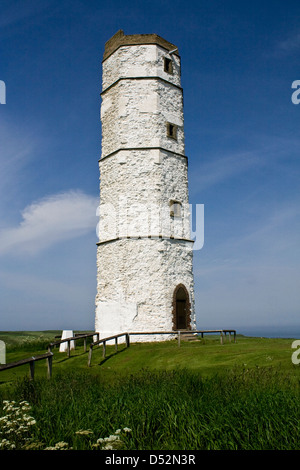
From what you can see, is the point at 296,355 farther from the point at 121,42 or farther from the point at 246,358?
the point at 121,42

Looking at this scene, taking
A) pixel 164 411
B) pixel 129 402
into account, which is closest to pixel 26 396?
pixel 129 402

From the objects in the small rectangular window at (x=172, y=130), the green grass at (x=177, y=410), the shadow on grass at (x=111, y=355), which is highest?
the small rectangular window at (x=172, y=130)

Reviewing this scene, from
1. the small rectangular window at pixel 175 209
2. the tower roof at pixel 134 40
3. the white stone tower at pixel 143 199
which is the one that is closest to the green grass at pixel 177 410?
the white stone tower at pixel 143 199

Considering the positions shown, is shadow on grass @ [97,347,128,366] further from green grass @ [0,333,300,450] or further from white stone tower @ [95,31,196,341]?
green grass @ [0,333,300,450]

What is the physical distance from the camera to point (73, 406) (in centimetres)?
690

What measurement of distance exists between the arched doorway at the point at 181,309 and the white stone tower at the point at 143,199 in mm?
57

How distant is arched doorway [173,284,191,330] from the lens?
21797mm

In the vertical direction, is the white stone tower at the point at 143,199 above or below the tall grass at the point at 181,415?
above

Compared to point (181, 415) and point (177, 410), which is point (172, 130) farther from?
point (181, 415)

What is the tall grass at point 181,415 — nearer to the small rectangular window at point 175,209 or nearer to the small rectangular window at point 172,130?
the small rectangular window at point 175,209

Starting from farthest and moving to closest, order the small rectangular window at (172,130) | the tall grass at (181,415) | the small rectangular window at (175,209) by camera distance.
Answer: the small rectangular window at (172,130), the small rectangular window at (175,209), the tall grass at (181,415)

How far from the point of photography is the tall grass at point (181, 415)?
5.29 meters

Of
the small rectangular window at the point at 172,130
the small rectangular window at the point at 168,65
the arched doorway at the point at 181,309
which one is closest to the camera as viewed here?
the arched doorway at the point at 181,309

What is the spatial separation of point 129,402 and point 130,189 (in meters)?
16.6
